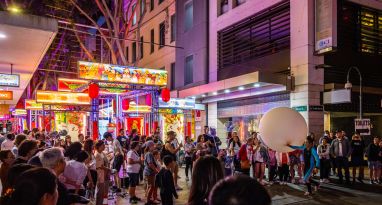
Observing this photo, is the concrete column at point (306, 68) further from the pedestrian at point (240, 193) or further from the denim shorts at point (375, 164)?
the pedestrian at point (240, 193)

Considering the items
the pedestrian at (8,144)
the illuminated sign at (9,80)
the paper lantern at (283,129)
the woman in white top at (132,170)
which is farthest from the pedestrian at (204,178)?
the illuminated sign at (9,80)

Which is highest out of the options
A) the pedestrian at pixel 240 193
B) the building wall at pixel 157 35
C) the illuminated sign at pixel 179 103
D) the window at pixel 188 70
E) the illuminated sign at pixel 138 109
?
the building wall at pixel 157 35

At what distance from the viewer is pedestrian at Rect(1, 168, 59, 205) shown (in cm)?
241

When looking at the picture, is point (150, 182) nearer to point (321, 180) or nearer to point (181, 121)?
point (321, 180)

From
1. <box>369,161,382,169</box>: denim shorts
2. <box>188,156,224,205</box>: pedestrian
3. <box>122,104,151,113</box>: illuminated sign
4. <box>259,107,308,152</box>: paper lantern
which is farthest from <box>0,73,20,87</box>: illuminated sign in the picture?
<box>369,161,382,169</box>: denim shorts

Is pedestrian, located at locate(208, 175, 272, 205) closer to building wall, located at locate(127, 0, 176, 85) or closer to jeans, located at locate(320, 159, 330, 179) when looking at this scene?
jeans, located at locate(320, 159, 330, 179)

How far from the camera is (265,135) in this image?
568 centimetres

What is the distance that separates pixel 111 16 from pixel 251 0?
10252 millimetres

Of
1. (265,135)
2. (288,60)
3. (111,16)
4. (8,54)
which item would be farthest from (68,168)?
(111,16)

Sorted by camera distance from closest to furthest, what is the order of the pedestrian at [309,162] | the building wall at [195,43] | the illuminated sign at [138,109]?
the pedestrian at [309,162], the building wall at [195,43], the illuminated sign at [138,109]

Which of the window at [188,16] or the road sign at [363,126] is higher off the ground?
the window at [188,16]

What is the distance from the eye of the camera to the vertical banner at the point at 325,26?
1380cm

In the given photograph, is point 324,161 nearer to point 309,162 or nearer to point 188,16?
point 309,162

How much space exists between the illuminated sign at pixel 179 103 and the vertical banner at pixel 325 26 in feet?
27.0
